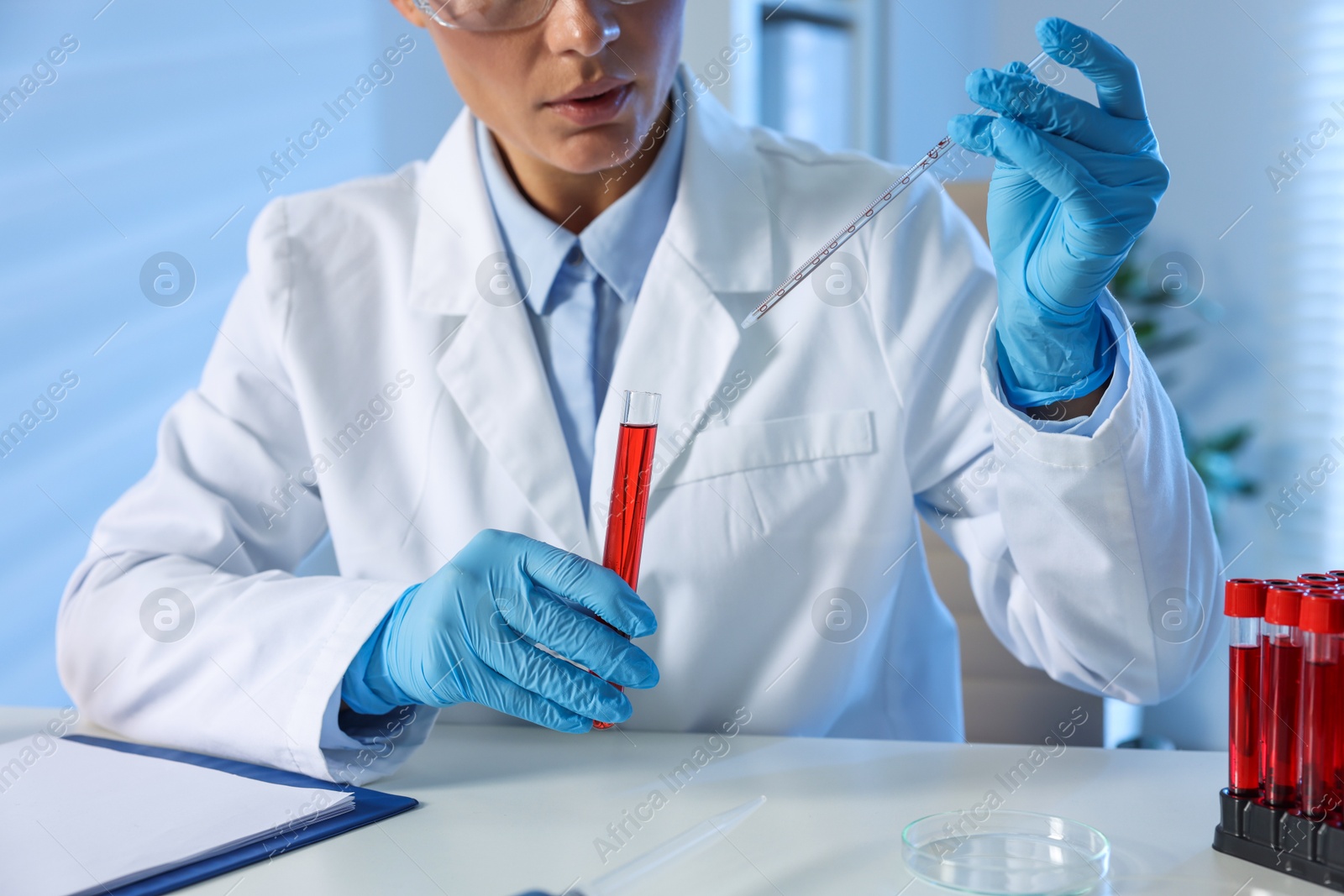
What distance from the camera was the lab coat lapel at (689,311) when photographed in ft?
3.84

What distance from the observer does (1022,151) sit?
32.2 inches

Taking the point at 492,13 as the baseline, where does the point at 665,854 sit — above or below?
below

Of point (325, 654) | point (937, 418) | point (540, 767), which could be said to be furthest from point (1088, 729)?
point (325, 654)

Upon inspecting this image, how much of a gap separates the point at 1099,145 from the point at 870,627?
0.60 meters

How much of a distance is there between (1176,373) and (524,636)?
95.0 inches

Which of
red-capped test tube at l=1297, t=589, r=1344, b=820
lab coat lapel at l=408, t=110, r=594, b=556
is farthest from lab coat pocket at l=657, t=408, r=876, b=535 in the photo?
red-capped test tube at l=1297, t=589, r=1344, b=820

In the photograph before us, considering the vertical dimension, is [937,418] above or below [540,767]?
Answer: above

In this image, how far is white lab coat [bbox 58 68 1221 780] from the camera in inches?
43.5

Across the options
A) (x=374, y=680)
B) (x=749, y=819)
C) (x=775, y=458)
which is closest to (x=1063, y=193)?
(x=775, y=458)

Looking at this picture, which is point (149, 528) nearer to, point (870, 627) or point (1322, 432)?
point (870, 627)

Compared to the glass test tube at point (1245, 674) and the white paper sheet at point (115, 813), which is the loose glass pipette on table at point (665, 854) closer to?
the white paper sheet at point (115, 813)

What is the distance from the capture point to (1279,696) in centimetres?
70

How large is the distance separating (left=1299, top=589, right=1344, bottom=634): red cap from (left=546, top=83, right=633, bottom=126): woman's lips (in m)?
0.75

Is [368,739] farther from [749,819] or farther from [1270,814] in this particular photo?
[1270,814]
